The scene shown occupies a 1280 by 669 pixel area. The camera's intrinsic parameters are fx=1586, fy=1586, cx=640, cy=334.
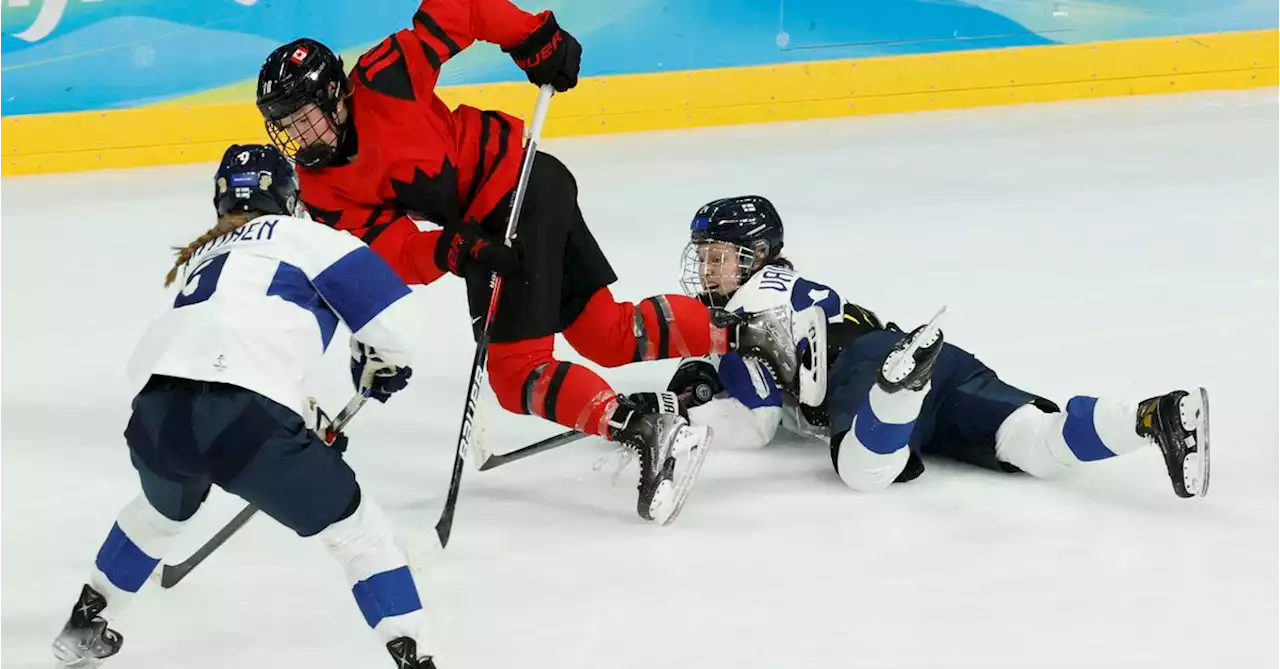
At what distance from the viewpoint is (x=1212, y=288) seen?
13.7 ft

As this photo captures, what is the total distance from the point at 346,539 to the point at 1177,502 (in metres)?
1.51

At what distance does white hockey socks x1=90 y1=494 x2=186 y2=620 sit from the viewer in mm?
2246

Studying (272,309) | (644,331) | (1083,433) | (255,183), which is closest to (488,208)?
(644,331)

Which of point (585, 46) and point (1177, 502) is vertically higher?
point (585, 46)

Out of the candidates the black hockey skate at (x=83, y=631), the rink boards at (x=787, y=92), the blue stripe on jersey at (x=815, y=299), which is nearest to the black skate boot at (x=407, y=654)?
the black hockey skate at (x=83, y=631)

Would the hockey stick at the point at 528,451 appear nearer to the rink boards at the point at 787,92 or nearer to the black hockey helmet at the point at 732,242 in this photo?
the black hockey helmet at the point at 732,242

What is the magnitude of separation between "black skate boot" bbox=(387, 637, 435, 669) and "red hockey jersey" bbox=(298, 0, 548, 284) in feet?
3.22

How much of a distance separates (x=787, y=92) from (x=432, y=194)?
370 cm

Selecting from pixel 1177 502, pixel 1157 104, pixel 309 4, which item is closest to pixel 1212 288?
pixel 1177 502

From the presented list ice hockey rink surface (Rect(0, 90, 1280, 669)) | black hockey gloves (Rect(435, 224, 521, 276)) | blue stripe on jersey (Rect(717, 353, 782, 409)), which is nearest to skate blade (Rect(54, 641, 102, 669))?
ice hockey rink surface (Rect(0, 90, 1280, 669))

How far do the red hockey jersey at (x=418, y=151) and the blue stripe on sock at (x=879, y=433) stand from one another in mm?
844

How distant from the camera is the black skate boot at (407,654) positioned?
2.13 meters

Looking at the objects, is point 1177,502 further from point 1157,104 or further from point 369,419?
point 1157,104

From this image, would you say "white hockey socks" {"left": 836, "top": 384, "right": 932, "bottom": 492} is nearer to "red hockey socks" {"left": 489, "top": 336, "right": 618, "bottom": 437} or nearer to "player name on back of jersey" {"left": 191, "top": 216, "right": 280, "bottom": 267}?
"red hockey socks" {"left": 489, "top": 336, "right": 618, "bottom": 437}
